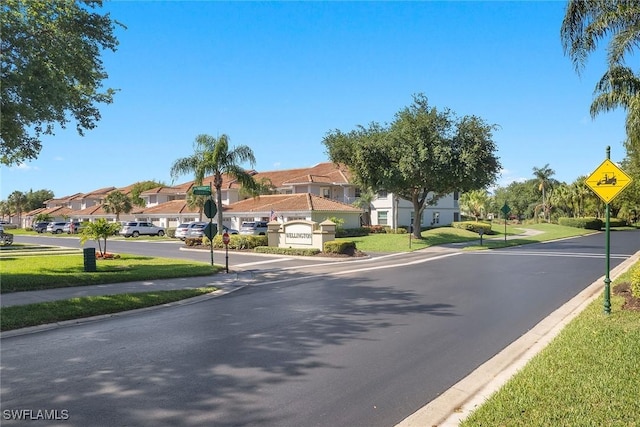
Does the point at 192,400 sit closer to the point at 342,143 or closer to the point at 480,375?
the point at 480,375

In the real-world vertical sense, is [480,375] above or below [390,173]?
below

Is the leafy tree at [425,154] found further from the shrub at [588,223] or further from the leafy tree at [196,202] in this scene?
the shrub at [588,223]

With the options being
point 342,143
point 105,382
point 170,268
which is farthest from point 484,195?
point 105,382

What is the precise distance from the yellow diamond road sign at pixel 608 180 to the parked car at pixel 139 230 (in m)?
48.5

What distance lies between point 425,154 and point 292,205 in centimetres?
1762

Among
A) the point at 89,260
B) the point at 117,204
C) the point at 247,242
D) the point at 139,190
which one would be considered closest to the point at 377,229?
the point at 247,242

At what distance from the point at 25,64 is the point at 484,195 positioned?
67.3 m

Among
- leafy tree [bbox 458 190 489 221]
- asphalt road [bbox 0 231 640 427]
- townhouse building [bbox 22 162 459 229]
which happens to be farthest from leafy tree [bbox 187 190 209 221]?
asphalt road [bbox 0 231 640 427]

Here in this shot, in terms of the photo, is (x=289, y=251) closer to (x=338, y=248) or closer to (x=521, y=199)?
(x=338, y=248)

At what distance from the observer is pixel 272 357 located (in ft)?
21.6

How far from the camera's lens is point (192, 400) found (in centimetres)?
500

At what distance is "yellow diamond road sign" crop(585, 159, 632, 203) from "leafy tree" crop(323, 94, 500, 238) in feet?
66.3

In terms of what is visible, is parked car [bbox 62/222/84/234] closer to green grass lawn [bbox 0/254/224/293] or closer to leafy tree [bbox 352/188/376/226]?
leafy tree [bbox 352/188/376/226]

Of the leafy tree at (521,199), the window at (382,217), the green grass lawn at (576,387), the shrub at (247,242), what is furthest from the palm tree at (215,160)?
the leafy tree at (521,199)
